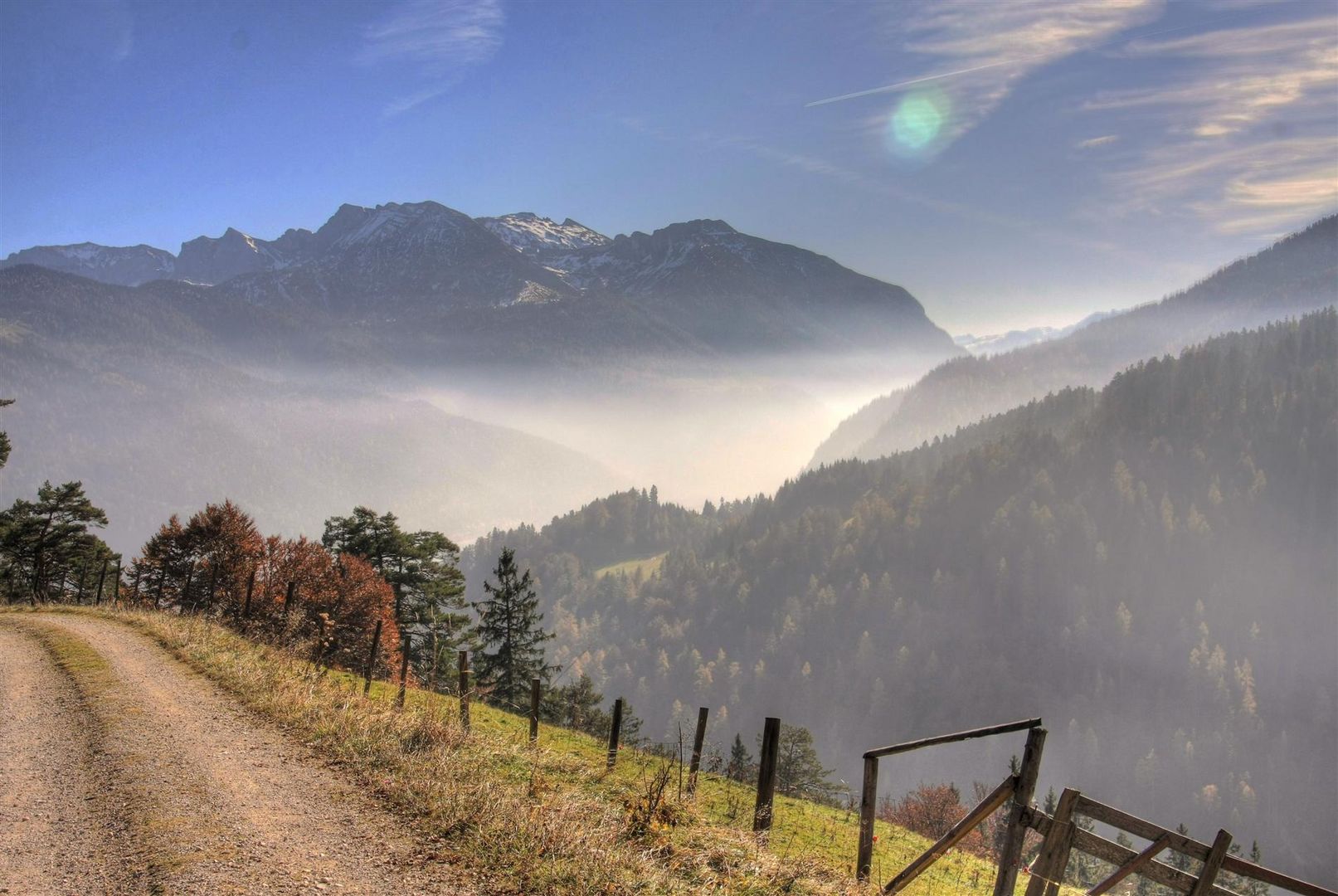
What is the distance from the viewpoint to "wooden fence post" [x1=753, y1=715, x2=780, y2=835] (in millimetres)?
11828

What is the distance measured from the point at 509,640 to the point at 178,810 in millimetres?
53069

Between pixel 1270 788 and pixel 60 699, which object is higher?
pixel 60 699

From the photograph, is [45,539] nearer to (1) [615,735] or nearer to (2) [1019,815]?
(1) [615,735]

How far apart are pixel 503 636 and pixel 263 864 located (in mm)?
55656

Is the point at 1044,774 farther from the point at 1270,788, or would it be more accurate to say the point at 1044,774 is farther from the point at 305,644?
the point at 305,644

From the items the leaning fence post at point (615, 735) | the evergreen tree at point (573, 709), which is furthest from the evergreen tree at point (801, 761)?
the leaning fence post at point (615, 735)

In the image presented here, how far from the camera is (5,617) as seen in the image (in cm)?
3178

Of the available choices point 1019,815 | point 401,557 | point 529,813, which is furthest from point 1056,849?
point 401,557

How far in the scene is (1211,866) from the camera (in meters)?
8.12

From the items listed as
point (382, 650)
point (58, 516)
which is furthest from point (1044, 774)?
point (58, 516)

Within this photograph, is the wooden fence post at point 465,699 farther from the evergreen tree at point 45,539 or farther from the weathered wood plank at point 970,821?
the evergreen tree at point 45,539

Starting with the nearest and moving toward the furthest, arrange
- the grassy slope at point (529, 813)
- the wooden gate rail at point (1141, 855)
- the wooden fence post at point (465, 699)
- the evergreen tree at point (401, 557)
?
the wooden gate rail at point (1141, 855) < the grassy slope at point (529, 813) < the wooden fence post at point (465, 699) < the evergreen tree at point (401, 557)

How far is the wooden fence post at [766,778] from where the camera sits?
11828 mm

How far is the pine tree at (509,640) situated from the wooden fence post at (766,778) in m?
47.5
